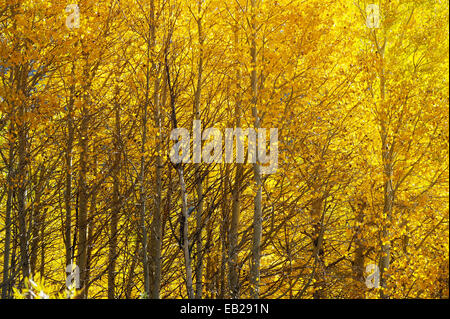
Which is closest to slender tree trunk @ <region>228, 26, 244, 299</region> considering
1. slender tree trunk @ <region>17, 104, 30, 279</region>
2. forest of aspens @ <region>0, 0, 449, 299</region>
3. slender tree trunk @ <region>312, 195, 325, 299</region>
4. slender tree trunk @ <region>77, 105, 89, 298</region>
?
forest of aspens @ <region>0, 0, 449, 299</region>

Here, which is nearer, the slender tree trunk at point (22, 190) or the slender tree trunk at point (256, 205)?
the slender tree trunk at point (22, 190)

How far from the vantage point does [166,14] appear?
809cm

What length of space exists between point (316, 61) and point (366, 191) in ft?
9.36
